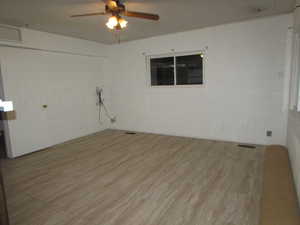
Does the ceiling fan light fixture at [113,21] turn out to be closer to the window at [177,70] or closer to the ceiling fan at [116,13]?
the ceiling fan at [116,13]

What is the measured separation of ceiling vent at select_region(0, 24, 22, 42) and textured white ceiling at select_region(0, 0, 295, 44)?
5.1 inches

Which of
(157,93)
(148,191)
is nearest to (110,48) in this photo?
(157,93)

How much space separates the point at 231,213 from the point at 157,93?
359 centimetres

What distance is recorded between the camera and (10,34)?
12.0 feet

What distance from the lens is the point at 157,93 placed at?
5.20m

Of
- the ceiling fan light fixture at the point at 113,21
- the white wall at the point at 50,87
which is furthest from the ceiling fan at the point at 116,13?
the white wall at the point at 50,87

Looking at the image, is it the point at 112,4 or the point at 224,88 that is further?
the point at 224,88

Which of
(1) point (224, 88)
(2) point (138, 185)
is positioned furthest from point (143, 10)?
(2) point (138, 185)

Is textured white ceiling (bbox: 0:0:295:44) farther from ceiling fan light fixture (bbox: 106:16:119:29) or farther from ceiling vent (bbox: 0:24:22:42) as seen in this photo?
ceiling fan light fixture (bbox: 106:16:119:29)

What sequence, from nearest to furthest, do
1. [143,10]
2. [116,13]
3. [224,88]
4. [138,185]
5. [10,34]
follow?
[116,13]
[138,185]
[143,10]
[10,34]
[224,88]

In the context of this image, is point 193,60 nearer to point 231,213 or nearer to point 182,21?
point 182,21

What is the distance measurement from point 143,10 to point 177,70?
79.6 inches

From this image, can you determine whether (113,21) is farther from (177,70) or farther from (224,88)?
(224,88)

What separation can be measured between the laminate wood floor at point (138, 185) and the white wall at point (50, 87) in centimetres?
51
